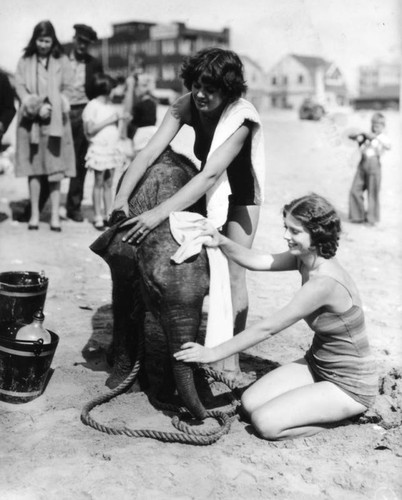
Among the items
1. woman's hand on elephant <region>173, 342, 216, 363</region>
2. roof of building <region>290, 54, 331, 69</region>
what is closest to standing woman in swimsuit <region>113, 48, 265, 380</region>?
woman's hand on elephant <region>173, 342, 216, 363</region>

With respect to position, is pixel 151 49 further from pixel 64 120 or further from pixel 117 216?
pixel 117 216

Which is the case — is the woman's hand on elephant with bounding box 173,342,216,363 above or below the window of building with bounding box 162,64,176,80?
below

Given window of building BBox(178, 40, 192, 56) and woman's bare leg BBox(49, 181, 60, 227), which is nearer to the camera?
woman's bare leg BBox(49, 181, 60, 227)

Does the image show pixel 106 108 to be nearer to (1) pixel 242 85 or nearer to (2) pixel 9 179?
(2) pixel 9 179

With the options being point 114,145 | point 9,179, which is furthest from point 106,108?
point 9,179

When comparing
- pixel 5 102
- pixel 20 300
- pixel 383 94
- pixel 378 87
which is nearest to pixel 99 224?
pixel 5 102

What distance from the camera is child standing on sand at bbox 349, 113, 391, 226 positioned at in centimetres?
1161

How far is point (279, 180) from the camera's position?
53.0ft

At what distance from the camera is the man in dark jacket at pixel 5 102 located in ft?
30.1

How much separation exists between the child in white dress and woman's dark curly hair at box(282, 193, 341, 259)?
589 centimetres

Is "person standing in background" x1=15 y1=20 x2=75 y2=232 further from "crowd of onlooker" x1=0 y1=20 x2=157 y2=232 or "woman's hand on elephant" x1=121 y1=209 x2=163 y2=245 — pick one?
"woman's hand on elephant" x1=121 y1=209 x2=163 y2=245

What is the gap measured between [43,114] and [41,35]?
0.97 m

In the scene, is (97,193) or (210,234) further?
(97,193)

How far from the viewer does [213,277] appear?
157 inches
